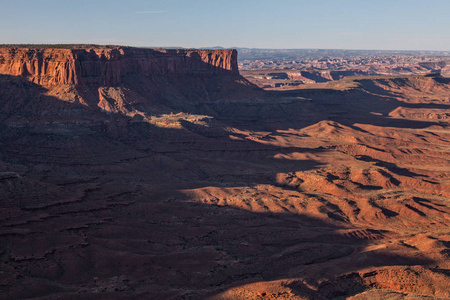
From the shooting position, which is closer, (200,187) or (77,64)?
(200,187)

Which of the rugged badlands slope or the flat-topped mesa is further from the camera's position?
the flat-topped mesa

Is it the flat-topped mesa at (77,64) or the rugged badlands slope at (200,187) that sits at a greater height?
the flat-topped mesa at (77,64)

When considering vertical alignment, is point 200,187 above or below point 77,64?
below

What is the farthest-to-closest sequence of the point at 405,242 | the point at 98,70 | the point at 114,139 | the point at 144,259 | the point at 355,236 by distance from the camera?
the point at 98,70 < the point at 114,139 < the point at 355,236 < the point at 405,242 < the point at 144,259

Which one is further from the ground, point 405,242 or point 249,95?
point 249,95

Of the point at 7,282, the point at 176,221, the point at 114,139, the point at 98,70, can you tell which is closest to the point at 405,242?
the point at 176,221

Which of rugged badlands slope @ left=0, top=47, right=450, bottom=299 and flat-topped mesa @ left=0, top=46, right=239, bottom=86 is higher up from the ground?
flat-topped mesa @ left=0, top=46, right=239, bottom=86

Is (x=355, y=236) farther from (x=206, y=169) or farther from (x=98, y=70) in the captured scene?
(x=98, y=70)

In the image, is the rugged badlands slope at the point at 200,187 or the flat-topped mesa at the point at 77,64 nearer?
the rugged badlands slope at the point at 200,187
